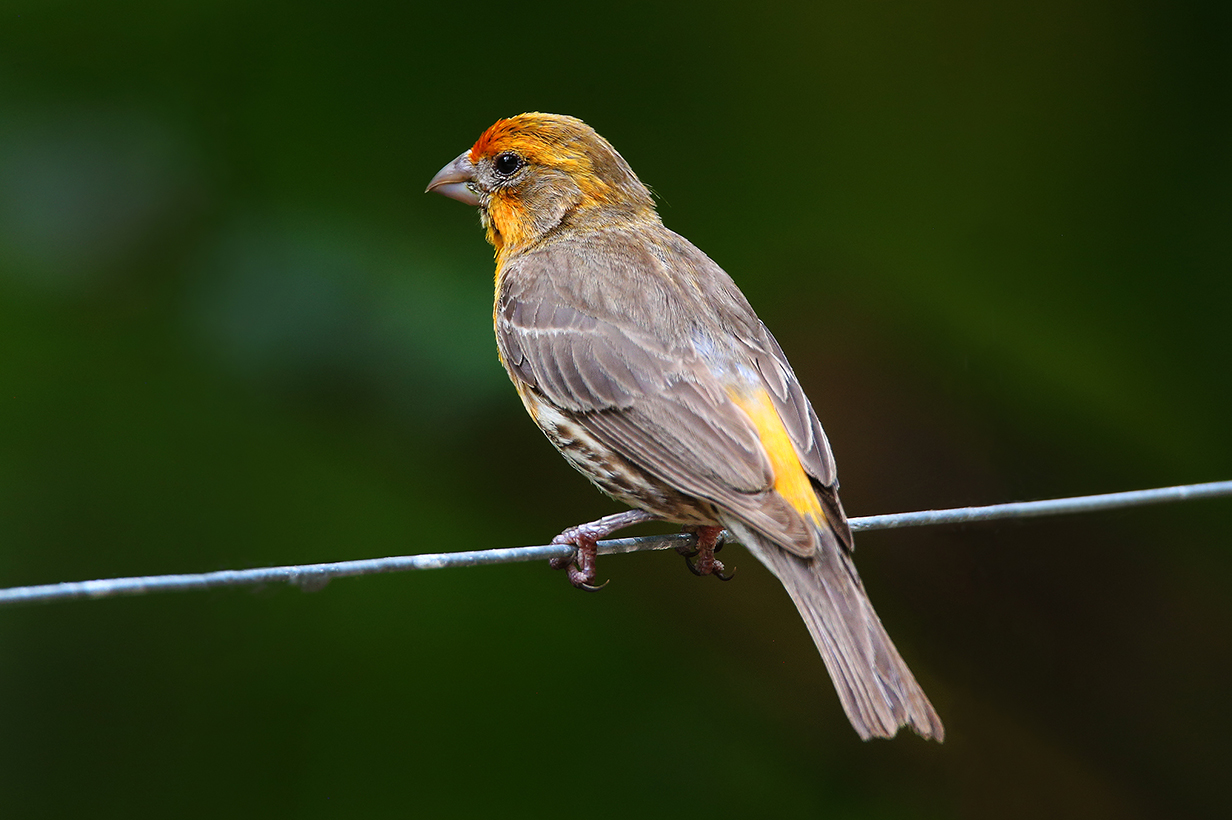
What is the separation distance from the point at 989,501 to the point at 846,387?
76 cm

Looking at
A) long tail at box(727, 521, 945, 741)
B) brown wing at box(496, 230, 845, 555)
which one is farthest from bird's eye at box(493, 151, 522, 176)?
long tail at box(727, 521, 945, 741)

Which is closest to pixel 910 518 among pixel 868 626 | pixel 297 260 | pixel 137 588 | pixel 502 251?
pixel 868 626

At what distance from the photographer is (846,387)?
15.6ft

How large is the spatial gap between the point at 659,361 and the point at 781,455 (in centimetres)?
50

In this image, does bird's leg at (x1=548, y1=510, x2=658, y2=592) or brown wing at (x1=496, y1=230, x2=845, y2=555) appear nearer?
brown wing at (x1=496, y1=230, x2=845, y2=555)

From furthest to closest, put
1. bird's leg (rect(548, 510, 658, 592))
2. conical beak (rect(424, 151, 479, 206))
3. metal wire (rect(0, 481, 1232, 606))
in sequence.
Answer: conical beak (rect(424, 151, 479, 206))
bird's leg (rect(548, 510, 658, 592))
metal wire (rect(0, 481, 1232, 606))

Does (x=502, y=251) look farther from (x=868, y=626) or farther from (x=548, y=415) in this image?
(x=868, y=626)

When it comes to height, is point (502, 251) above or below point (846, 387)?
above

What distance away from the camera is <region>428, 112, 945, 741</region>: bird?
2.81 meters

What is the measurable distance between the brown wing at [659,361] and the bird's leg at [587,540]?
0.28 m

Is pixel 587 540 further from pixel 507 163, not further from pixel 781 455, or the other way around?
pixel 507 163

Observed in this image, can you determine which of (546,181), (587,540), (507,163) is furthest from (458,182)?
(587,540)

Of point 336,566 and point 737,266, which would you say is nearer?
point 336,566

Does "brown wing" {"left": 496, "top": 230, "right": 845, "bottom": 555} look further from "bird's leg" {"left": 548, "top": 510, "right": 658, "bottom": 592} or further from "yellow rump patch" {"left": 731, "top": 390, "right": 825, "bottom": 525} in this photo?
"bird's leg" {"left": 548, "top": 510, "right": 658, "bottom": 592}
